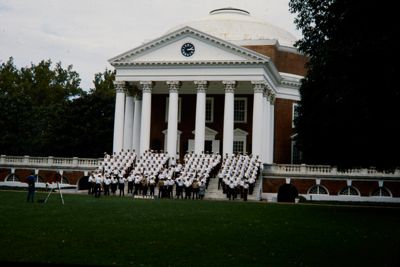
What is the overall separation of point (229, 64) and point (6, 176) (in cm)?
2171

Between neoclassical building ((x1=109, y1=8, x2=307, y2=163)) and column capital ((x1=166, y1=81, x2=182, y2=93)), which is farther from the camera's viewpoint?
column capital ((x1=166, y1=81, x2=182, y2=93))

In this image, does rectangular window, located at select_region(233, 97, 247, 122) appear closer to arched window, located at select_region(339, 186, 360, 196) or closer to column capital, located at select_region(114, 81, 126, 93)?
column capital, located at select_region(114, 81, 126, 93)

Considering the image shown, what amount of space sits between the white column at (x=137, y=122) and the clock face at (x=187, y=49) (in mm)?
7188

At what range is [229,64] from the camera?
49.3 metres

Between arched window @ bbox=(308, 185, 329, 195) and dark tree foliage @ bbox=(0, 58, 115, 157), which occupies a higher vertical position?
dark tree foliage @ bbox=(0, 58, 115, 157)

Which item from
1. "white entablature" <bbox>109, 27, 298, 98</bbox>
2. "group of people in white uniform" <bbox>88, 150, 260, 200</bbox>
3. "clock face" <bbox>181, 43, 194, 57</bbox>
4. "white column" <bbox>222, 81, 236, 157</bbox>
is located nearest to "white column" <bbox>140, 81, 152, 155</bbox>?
"white entablature" <bbox>109, 27, 298, 98</bbox>

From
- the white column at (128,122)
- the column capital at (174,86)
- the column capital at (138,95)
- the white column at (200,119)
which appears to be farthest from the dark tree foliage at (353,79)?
the column capital at (138,95)

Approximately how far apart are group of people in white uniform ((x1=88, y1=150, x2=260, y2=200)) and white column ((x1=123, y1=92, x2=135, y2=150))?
7679 millimetres

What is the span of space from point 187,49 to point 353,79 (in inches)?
1091

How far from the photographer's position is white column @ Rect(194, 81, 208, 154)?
48.8 meters

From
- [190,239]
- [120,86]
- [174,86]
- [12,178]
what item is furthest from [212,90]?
[190,239]

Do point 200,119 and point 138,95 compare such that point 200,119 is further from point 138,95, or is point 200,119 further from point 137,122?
point 138,95

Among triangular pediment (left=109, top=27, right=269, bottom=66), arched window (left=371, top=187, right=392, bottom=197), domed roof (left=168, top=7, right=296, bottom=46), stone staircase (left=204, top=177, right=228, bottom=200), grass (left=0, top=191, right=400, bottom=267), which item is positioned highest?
domed roof (left=168, top=7, right=296, bottom=46)

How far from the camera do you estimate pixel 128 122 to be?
175 ft
